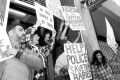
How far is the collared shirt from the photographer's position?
3965 millimetres

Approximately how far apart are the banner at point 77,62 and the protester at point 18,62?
103 centimetres

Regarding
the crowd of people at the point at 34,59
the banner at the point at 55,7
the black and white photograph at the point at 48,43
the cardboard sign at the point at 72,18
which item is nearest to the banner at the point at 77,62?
the black and white photograph at the point at 48,43

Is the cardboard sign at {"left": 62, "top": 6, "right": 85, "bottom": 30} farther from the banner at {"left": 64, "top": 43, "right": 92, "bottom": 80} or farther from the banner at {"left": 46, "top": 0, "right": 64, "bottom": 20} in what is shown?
the banner at {"left": 64, "top": 43, "right": 92, "bottom": 80}

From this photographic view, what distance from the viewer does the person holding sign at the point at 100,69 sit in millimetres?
3971

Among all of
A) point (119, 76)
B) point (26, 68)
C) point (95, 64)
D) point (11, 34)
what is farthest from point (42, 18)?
point (119, 76)

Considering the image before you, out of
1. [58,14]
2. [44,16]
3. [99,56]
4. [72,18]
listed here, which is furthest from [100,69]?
[44,16]

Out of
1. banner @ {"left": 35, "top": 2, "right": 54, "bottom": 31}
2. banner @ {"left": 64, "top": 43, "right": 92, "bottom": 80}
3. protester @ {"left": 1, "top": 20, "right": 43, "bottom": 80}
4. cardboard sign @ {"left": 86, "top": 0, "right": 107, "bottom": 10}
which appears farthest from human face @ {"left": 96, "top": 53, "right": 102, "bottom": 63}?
protester @ {"left": 1, "top": 20, "right": 43, "bottom": 80}

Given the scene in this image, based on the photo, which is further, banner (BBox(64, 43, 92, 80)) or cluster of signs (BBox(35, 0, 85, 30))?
banner (BBox(64, 43, 92, 80))

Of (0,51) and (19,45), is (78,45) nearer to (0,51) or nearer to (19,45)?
(19,45)

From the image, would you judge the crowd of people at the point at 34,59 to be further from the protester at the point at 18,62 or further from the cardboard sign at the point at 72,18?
the cardboard sign at the point at 72,18

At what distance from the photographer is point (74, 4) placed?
4.68 meters

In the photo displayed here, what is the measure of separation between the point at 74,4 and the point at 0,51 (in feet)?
9.20

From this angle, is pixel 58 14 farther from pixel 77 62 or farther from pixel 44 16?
pixel 77 62

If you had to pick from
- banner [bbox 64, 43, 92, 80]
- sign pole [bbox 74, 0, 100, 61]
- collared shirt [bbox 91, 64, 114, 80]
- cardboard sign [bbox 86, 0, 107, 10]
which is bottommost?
collared shirt [bbox 91, 64, 114, 80]
